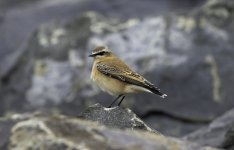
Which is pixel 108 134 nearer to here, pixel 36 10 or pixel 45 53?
pixel 45 53

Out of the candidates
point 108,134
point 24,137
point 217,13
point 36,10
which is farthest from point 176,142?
point 36,10

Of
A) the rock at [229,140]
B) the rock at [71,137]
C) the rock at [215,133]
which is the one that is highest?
the rock at [71,137]

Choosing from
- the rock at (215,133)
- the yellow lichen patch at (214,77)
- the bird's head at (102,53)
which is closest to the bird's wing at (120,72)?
the bird's head at (102,53)

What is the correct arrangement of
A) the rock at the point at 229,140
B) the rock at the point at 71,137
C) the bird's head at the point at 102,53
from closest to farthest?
the rock at the point at 71,137
the rock at the point at 229,140
the bird's head at the point at 102,53

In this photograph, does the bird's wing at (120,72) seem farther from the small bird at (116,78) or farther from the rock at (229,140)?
the rock at (229,140)

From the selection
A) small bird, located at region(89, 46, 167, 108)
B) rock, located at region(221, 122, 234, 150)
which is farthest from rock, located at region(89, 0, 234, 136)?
small bird, located at region(89, 46, 167, 108)

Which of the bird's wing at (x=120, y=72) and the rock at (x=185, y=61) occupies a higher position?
the bird's wing at (x=120, y=72)

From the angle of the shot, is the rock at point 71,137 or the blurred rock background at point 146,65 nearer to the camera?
the rock at point 71,137
